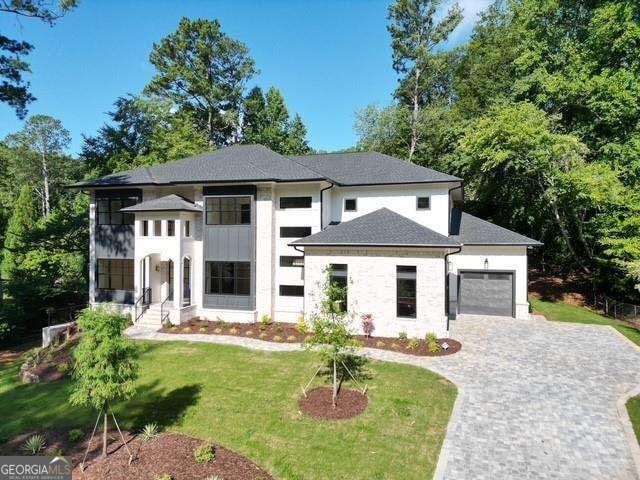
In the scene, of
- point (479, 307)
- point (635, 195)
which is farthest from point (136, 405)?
point (635, 195)

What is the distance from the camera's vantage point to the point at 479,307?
2141cm

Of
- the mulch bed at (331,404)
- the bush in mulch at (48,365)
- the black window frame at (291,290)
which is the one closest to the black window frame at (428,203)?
the black window frame at (291,290)

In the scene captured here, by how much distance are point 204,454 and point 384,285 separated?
10.5 m

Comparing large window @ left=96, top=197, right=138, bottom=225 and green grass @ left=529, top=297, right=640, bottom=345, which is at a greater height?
large window @ left=96, top=197, right=138, bottom=225

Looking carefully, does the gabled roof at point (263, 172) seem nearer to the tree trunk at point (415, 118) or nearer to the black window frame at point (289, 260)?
the black window frame at point (289, 260)

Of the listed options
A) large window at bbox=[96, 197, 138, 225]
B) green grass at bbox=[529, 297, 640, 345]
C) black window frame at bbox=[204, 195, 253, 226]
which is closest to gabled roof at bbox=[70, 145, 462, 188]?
large window at bbox=[96, 197, 138, 225]

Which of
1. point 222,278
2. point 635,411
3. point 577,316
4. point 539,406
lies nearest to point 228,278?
point 222,278

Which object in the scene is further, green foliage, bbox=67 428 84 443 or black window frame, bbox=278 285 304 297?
black window frame, bbox=278 285 304 297

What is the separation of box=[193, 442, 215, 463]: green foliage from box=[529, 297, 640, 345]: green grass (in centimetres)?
1814

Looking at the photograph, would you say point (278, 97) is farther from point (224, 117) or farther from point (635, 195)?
point (635, 195)

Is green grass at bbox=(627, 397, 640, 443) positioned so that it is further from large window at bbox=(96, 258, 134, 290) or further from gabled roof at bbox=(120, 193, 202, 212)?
large window at bbox=(96, 258, 134, 290)

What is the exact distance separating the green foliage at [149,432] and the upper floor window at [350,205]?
599 inches

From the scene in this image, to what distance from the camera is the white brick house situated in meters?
16.6

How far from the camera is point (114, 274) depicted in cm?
2180
